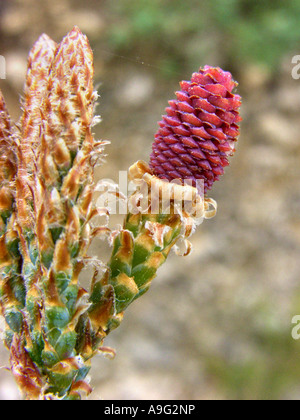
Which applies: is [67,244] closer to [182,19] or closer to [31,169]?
[31,169]

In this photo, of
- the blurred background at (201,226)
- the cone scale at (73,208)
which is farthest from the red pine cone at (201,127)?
the blurred background at (201,226)

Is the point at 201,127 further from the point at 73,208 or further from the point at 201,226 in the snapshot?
the point at 201,226

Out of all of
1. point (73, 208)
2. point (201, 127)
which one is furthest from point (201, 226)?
point (73, 208)

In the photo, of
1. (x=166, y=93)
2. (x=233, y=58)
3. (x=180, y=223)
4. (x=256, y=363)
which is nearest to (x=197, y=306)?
(x=256, y=363)

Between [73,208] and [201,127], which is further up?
[201,127]

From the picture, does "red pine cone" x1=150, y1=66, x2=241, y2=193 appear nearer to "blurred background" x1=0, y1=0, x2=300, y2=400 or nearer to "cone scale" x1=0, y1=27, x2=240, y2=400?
"cone scale" x1=0, y1=27, x2=240, y2=400
